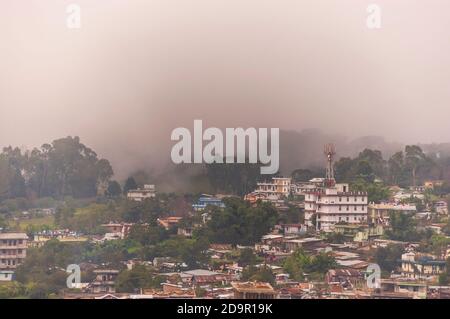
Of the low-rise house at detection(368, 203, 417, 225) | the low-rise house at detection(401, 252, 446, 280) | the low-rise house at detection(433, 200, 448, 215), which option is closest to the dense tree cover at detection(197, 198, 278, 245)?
the low-rise house at detection(368, 203, 417, 225)

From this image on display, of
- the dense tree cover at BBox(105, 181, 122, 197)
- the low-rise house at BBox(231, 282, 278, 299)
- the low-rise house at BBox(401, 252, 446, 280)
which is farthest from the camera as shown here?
the dense tree cover at BBox(105, 181, 122, 197)

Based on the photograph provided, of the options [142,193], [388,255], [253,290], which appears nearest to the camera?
[253,290]

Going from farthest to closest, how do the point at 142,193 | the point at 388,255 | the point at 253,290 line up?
the point at 142,193 → the point at 388,255 → the point at 253,290

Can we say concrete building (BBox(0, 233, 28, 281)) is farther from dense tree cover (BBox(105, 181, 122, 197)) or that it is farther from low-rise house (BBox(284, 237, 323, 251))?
low-rise house (BBox(284, 237, 323, 251))

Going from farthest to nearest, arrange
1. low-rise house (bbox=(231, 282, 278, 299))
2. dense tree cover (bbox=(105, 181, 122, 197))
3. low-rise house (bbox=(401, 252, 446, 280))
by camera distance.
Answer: dense tree cover (bbox=(105, 181, 122, 197)), low-rise house (bbox=(401, 252, 446, 280)), low-rise house (bbox=(231, 282, 278, 299))

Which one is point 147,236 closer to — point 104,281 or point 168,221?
point 168,221

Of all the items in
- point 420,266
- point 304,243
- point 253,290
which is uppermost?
point 304,243

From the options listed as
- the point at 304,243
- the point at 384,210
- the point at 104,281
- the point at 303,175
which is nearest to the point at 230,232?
the point at 304,243

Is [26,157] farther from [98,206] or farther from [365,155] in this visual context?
[365,155]
